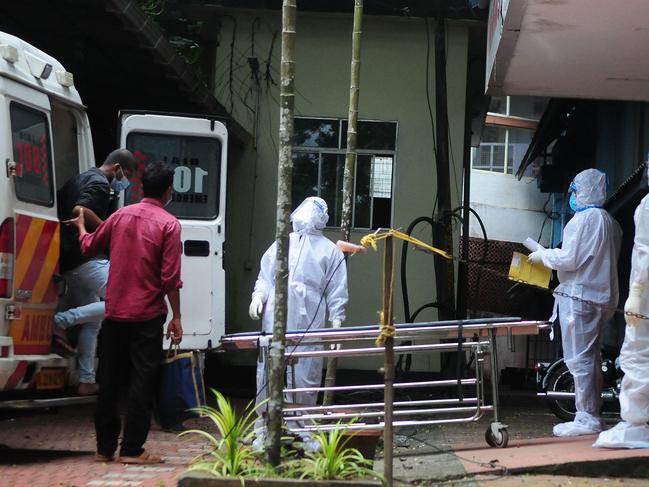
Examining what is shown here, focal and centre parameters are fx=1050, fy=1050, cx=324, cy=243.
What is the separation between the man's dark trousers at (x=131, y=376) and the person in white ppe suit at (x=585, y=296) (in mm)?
2905

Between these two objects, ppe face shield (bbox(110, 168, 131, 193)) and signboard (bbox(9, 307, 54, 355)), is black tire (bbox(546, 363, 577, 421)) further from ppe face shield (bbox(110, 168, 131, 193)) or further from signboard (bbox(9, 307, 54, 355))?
signboard (bbox(9, 307, 54, 355))

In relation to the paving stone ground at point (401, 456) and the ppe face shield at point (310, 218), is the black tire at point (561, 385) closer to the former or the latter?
the paving stone ground at point (401, 456)

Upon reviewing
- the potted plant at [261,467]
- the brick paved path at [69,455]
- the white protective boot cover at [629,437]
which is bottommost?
the brick paved path at [69,455]

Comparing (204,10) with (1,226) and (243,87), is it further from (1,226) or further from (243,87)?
(1,226)

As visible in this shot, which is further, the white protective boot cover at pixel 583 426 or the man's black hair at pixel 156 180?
the white protective boot cover at pixel 583 426

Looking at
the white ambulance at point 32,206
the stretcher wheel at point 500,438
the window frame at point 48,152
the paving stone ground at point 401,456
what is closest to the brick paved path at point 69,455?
the paving stone ground at point 401,456

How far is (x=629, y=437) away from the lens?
6.40 m

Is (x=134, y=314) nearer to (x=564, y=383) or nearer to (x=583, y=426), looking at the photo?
(x=583, y=426)

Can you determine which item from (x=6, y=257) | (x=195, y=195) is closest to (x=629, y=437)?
(x=6, y=257)

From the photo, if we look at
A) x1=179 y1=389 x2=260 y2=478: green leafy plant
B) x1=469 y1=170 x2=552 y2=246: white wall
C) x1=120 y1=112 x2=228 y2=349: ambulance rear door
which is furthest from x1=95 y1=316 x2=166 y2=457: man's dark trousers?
x1=469 y1=170 x2=552 y2=246: white wall

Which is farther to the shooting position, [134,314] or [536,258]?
[536,258]

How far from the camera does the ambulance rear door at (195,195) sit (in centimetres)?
945

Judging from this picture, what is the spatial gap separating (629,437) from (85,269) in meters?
3.87

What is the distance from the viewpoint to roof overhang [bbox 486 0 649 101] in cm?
706
